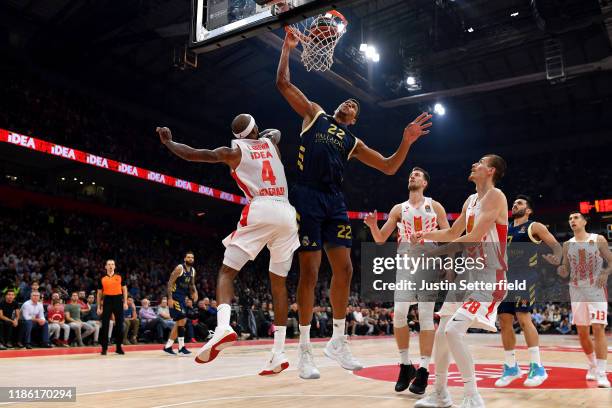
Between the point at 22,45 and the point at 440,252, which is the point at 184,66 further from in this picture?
the point at 22,45

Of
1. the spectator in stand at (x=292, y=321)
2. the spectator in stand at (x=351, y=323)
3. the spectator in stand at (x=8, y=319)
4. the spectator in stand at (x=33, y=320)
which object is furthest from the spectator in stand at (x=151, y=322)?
the spectator in stand at (x=351, y=323)

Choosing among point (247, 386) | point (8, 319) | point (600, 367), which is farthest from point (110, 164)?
point (600, 367)

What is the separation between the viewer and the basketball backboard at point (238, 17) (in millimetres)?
5957

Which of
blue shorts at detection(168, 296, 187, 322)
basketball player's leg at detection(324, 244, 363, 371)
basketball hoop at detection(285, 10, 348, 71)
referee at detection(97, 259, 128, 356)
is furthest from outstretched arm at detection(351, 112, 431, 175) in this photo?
referee at detection(97, 259, 128, 356)

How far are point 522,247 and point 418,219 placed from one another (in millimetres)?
1599

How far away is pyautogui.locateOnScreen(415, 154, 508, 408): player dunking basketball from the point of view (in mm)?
4031

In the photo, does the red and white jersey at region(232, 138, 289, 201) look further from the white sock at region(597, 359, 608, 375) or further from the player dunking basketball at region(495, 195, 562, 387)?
the white sock at region(597, 359, 608, 375)

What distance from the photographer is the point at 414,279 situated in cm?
535

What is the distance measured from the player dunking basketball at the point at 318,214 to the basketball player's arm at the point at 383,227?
1.80 ft

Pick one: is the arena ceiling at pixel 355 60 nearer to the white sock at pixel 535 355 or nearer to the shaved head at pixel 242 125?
the shaved head at pixel 242 125

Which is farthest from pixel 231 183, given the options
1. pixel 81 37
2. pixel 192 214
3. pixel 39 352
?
pixel 39 352

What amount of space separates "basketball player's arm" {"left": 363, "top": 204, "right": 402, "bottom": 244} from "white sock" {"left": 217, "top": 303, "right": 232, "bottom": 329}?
1.63m

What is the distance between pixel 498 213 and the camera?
4.18m

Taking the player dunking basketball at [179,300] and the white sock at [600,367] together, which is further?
the player dunking basketball at [179,300]
